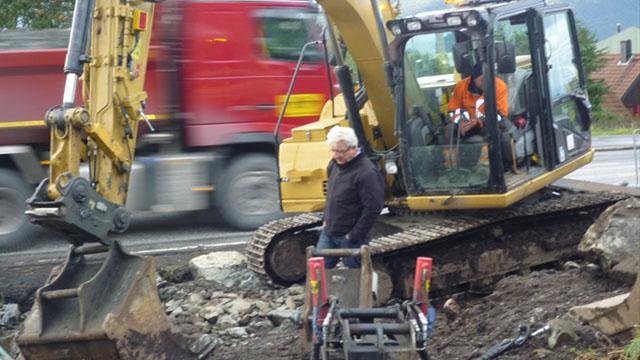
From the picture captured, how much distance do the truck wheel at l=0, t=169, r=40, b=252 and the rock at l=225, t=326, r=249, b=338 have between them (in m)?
5.05

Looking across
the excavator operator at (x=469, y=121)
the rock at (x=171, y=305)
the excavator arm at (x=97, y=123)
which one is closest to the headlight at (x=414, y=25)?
the excavator operator at (x=469, y=121)

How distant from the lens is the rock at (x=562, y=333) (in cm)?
671

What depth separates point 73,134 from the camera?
24.3ft

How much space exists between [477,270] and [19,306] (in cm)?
436

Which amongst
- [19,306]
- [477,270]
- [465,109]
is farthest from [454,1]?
[19,306]

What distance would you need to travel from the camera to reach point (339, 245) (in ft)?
27.0

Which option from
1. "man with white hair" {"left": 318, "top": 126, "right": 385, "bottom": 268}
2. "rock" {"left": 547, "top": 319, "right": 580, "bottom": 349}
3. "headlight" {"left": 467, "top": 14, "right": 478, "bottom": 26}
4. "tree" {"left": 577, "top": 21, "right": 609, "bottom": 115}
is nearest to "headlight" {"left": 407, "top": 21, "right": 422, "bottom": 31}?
"headlight" {"left": 467, "top": 14, "right": 478, "bottom": 26}

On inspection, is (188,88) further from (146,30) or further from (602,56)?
(602,56)

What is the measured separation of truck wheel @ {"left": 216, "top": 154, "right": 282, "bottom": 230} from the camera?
1360 centimetres

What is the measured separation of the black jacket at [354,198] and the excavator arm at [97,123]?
1.57 m

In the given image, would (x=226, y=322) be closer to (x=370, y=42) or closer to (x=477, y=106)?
(x=370, y=42)

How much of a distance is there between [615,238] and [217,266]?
13.4ft

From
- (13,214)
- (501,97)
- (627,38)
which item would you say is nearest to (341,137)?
(501,97)

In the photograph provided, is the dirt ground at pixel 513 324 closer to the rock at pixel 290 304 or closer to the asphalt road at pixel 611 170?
the rock at pixel 290 304
